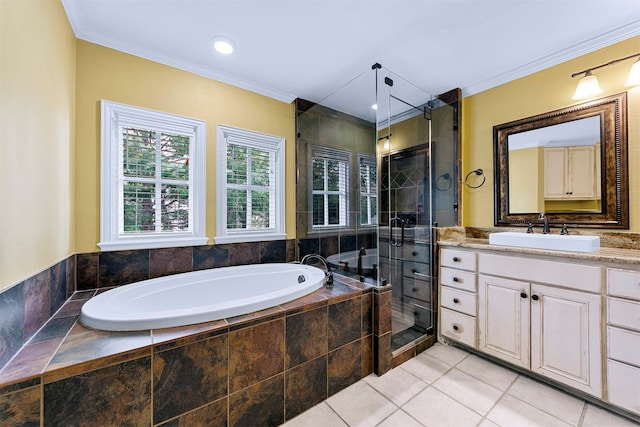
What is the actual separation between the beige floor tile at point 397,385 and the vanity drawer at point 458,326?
610mm

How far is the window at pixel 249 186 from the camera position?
2305 mm

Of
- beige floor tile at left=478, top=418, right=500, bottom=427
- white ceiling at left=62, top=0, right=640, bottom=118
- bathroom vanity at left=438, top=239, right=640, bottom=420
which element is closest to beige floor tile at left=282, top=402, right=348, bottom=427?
beige floor tile at left=478, top=418, right=500, bottom=427

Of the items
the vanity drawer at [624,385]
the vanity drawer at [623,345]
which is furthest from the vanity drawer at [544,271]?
→ the vanity drawer at [624,385]

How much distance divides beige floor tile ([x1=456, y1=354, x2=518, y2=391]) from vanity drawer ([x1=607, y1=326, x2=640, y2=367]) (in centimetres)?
60

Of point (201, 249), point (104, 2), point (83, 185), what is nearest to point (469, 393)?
point (201, 249)

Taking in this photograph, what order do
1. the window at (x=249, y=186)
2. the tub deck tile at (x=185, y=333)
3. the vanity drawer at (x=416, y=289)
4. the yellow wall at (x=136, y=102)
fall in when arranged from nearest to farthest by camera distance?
the tub deck tile at (x=185, y=333), the yellow wall at (x=136, y=102), the window at (x=249, y=186), the vanity drawer at (x=416, y=289)

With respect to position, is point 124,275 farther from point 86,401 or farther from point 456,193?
point 456,193

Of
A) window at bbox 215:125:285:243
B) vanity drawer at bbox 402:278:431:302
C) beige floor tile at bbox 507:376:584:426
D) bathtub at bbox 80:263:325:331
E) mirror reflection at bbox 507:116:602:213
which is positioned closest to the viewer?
bathtub at bbox 80:263:325:331

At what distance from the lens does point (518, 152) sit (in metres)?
2.24

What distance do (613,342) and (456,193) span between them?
1.49 m

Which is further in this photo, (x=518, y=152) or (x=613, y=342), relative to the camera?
(x=518, y=152)

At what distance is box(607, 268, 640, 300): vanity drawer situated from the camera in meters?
1.37

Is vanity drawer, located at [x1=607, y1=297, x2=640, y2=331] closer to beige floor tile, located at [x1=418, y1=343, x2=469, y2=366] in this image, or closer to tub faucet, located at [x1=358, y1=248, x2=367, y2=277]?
beige floor tile, located at [x1=418, y1=343, x2=469, y2=366]

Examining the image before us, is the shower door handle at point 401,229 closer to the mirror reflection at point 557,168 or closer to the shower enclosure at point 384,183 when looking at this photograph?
the shower enclosure at point 384,183
